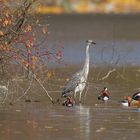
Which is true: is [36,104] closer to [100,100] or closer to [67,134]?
[100,100]

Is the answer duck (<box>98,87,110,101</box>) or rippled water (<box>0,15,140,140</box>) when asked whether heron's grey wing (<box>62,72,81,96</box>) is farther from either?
duck (<box>98,87,110,101</box>)

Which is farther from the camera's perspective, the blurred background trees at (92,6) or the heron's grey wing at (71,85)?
the blurred background trees at (92,6)

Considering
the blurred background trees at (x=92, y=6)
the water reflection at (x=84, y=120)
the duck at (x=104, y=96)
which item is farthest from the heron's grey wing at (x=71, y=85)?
the blurred background trees at (x=92, y=6)

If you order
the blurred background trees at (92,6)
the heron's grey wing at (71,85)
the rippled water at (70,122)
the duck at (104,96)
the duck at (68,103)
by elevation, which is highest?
the blurred background trees at (92,6)

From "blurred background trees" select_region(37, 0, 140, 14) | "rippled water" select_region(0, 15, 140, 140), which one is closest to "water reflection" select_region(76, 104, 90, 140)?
"rippled water" select_region(0, 15, 140, 140)

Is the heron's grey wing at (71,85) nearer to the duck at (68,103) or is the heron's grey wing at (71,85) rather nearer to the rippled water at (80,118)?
the rippled water at (80,118)

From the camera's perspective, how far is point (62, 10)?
6538 centimetres

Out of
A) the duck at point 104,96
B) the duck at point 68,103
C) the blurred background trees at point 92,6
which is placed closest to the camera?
the duck at point 68,103

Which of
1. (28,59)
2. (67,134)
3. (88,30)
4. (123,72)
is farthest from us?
(88,30)

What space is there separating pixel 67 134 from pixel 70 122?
3.71ft

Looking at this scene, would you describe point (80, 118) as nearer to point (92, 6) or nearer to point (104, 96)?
point (104, 96)

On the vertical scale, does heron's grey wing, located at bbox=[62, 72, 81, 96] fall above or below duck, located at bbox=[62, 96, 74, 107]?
above

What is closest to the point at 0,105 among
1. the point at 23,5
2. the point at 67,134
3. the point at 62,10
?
the point at 23,5

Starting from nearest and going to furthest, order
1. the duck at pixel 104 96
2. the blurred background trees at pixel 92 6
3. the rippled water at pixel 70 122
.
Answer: the rippled water at pixel 70 122 < the duck at pixel 104 96 < the blurred background trees at pixel 92 6
